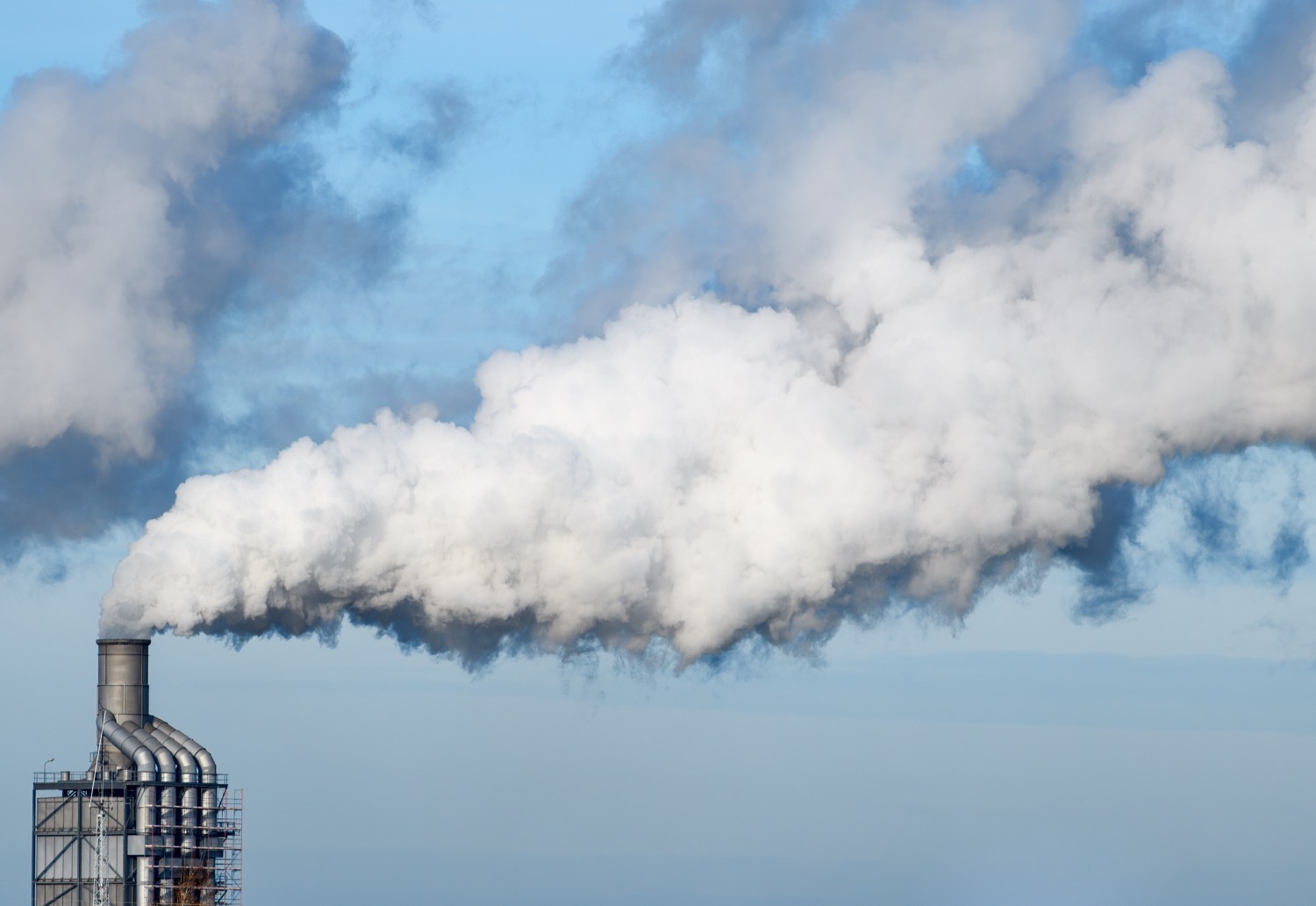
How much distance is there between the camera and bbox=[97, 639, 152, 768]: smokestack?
9594 cm

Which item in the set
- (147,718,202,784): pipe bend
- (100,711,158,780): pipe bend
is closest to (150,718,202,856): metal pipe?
(147,718,202,784): pipe bend

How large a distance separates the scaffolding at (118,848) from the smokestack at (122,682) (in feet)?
4.64

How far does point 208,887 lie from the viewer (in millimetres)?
95750

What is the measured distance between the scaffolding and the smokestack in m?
1.41

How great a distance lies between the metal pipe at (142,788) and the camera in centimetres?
9556

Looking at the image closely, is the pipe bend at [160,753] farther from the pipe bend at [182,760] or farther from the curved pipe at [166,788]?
the pipe bend at [182,760]

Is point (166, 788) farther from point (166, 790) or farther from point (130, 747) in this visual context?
→ point (130, 747)

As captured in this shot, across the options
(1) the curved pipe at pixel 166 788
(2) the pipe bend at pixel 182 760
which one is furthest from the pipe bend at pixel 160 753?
(2) the pipe bend at pixel 182 760

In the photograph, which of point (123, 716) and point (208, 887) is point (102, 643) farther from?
point (208, 887)

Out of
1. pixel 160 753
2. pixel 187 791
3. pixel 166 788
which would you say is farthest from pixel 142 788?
pixel 187 791

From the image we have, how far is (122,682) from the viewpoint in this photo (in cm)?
9644

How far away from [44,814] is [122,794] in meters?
2.95

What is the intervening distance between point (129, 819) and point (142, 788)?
1.22 m

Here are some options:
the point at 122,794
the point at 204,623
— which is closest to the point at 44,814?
the point at 122,794
